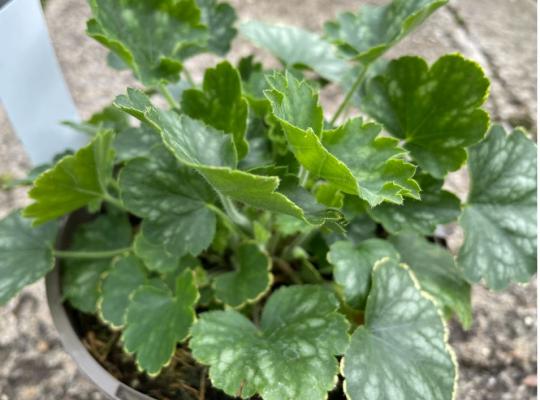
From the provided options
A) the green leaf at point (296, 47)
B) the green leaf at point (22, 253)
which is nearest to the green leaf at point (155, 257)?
the green leaf at point (22, 253)

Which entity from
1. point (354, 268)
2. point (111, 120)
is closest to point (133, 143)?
point (111, 120)

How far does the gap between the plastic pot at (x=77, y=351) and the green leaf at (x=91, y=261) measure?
0.04 feet

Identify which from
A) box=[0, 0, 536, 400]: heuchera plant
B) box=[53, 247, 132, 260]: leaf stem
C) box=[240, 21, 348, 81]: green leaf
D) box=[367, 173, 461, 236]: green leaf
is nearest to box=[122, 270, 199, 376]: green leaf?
box=[0, 0, 536, 400]: heuchera plant

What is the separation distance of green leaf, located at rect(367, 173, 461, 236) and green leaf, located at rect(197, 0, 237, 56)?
33cm

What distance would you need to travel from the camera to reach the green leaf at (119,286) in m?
0.79

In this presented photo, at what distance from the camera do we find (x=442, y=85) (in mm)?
708

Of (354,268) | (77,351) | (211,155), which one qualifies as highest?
(211,155)

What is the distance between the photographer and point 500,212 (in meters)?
0.77

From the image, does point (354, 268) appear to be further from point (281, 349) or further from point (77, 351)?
point (77, 351)

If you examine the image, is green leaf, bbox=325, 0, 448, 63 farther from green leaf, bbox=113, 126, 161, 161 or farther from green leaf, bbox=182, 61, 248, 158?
green leaf, bbox=113, 126, 161, 161

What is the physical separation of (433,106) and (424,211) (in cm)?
13

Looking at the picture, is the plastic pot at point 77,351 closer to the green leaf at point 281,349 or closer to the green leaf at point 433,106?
the green leaf at point 281,349

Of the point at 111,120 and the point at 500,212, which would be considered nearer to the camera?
the point at 500,212

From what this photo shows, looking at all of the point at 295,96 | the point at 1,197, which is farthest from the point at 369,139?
the point at 1,197
